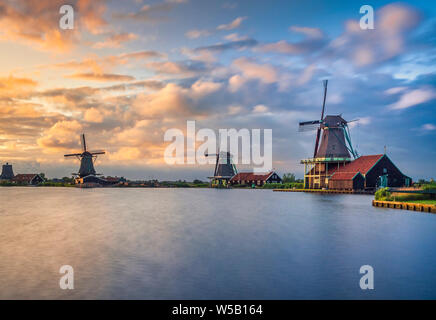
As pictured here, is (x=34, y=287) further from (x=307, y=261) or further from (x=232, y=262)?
(x=307, y=261)

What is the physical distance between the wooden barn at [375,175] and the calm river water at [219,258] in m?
36.2

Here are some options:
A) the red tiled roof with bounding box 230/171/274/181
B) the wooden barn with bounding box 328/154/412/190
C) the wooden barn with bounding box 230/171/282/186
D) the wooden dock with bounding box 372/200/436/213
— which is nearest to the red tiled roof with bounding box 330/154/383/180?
the wooden barn with bounding box 328/154/412/190

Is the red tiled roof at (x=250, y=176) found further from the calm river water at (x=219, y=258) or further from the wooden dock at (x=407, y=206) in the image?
the calm river water at (x=219, y=258)

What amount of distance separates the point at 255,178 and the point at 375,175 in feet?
140

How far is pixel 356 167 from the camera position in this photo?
65.4m

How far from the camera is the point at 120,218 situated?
30.7 metres

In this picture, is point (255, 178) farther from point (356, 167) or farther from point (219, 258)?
point (219, 258)

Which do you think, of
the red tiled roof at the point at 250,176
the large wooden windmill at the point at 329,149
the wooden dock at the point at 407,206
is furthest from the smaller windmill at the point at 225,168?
the wooden dock at the point at 407,206

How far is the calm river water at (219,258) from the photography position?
11266mm

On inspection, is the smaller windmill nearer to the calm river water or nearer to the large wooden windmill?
the large wooden windmill

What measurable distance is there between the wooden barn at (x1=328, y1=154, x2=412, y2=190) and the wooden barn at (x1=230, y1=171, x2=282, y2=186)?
36.0m

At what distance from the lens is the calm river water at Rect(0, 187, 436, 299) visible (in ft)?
37.0

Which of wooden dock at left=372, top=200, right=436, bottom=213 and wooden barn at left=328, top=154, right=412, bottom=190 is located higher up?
wooden barn at left=328, top=154, right=412, bottom=190

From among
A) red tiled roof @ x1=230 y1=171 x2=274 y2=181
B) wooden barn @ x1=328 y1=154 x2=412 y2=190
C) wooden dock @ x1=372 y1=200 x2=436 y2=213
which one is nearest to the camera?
wooden dock @ x1=372 y1=200 x2=436 y2=213
